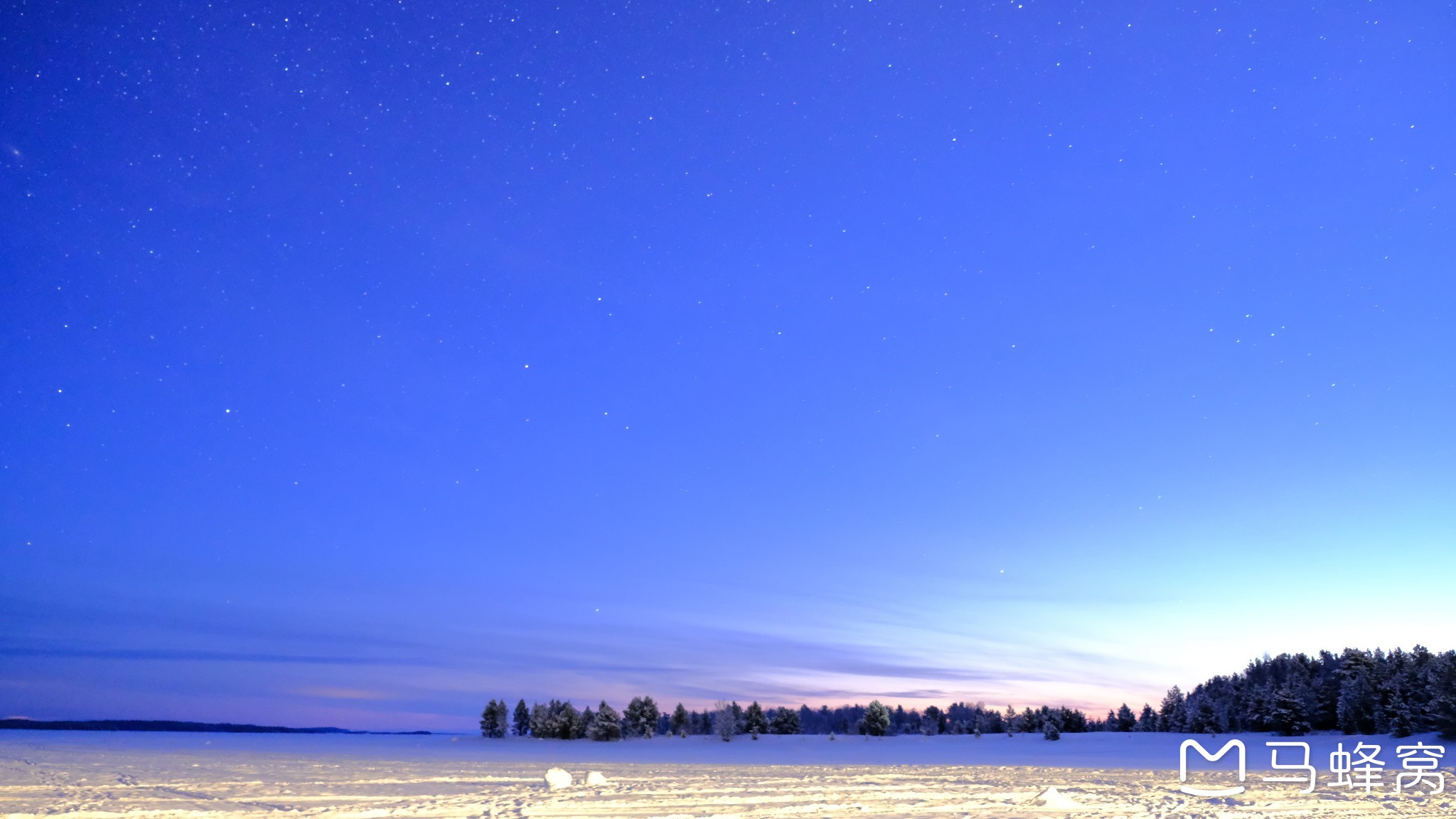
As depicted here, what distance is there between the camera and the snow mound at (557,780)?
2276 centimetres

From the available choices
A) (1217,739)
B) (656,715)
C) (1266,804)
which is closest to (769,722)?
(656,715)

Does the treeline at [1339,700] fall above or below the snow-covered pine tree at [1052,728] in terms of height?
above

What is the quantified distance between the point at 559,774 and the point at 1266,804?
1805 centimetres

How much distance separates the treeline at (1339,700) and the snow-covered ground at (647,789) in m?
14.1

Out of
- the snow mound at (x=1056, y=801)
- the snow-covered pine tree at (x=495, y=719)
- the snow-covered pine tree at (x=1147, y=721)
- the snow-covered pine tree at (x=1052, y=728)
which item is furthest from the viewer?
the snow-covered pine tree at (x=495, y=719)

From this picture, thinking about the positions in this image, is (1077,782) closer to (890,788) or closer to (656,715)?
(890,788)

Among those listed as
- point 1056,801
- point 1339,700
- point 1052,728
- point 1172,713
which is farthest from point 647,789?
point 1172,713

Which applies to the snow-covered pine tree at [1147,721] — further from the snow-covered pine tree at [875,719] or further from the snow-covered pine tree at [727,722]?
the snow-covered pine tree at [727,722]

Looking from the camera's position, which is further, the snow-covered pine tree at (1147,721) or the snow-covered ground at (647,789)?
the snow-covered pine tree at (1147,721)

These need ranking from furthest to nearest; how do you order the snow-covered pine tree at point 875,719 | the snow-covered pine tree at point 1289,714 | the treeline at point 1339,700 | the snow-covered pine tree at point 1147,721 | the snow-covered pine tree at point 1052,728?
the snow-covered pine tree at point 875,719 → the snow-covered pine tree at point 1147,721 → the snow-covered pine tree at point 1052,728 → the snow-covered pine tree at point 1289,714 → the treeline at point 1339,700

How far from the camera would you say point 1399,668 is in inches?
2172

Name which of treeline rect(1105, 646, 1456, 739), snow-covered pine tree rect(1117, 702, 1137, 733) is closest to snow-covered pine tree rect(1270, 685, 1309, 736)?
treeline rect(1105, 646, 1456, 739)

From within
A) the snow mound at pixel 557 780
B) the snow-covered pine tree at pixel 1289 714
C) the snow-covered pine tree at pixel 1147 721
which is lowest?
the snow-covered pine tree at pixel 1147 721

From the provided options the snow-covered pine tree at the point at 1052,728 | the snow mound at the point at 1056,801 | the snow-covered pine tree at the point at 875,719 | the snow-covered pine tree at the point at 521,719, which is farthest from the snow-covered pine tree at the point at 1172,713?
the snow-covered pine tree at the point at 521,719
